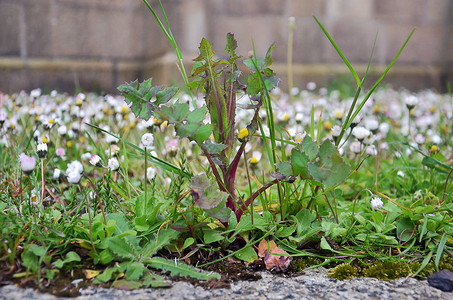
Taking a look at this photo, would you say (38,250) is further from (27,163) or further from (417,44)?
(417,44)

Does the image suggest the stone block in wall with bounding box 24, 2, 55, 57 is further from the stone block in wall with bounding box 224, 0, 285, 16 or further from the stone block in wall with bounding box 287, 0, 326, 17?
the stone block in wall with bounding box 287, 0, 326, 17

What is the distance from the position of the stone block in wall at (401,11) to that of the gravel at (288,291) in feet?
19.0

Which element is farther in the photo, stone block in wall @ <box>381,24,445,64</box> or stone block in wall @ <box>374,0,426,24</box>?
stone block in wall @ <box>381,24,445,64</box>

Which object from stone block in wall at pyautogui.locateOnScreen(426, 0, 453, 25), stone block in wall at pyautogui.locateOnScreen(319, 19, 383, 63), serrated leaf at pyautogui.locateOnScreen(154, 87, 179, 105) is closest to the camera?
serrated leaf at pyautogui.locateOnScreen(154, 87, 179, 105)

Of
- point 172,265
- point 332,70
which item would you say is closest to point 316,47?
point 332,70

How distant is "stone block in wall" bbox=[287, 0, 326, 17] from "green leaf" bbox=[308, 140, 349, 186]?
5.15 metres

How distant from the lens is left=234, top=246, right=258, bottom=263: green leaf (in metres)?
1.29

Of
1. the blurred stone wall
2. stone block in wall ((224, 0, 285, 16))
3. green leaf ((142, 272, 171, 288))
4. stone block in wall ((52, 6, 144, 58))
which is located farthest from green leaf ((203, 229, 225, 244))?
stone block in wall ((52, 6, 144, 58))

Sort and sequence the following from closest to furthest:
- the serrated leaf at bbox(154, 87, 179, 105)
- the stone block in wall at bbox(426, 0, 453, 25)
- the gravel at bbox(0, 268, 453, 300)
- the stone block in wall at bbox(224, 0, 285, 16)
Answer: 1. the gravel at bbox(0, 268, 453, 300)
2. the serrated leaf at bbox(154, 87, 179, 105)
3. the stone block in wall at bbox(224, 0, 285, 16)
4. the stone block in wall at bbox(426, 0, 453, 25)

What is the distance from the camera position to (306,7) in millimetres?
5965

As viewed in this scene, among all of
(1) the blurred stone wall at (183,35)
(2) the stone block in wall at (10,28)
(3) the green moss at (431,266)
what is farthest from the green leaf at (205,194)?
(2) the stone block in wall at (10,28)

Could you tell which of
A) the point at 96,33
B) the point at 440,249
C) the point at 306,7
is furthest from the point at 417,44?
the point at 440,249

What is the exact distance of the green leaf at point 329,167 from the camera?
1171 mm

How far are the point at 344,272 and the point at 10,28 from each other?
5824mm
